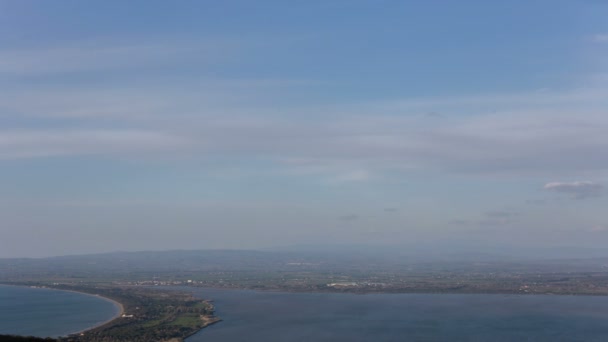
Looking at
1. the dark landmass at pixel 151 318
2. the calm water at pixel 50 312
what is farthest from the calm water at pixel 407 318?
the calm water at pixel 50 312

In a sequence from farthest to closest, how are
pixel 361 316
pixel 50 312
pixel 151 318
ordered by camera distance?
pixel 50 312 < pixel 361 316 < pixel 151 318

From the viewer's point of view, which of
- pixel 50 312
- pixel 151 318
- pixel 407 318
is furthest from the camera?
pixel 50 312

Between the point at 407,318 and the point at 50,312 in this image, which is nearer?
the point at 407,318

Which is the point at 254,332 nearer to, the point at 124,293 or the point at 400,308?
the point at 400,308

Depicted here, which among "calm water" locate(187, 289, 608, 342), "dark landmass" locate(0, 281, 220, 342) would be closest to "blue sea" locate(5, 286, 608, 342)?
"calm water" locate(187, 289, 608, 342)

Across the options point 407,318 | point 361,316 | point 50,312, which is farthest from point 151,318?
point 407,318

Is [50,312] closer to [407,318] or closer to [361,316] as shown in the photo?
[361,316]

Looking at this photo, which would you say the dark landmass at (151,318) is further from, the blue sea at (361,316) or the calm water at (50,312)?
the calm water at (50,312)
